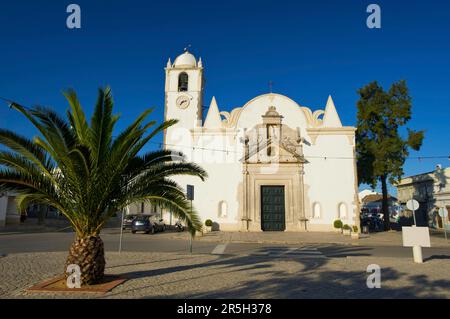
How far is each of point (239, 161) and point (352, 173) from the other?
29.0ft

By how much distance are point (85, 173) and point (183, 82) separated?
22.9 metres

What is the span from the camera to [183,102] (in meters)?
27.9

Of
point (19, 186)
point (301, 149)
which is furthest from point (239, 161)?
point (19, 186)

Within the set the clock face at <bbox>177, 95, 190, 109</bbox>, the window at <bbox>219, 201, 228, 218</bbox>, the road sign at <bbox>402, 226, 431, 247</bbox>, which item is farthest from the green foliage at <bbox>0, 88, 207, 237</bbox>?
the clock face at <bbox>177, 95, 190, 109</bbox>

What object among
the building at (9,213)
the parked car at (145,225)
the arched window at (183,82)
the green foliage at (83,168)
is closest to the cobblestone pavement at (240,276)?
the green foliage at (83,168)

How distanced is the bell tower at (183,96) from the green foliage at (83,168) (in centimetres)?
1912

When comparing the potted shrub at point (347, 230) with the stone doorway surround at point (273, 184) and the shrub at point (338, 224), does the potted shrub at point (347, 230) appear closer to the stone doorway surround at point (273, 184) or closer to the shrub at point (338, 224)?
the shrub at point (338, 224)

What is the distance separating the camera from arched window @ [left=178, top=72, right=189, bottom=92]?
28.5 meters

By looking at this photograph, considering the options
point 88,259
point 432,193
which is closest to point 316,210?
point 432,193

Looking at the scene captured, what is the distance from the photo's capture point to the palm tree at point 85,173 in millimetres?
6777

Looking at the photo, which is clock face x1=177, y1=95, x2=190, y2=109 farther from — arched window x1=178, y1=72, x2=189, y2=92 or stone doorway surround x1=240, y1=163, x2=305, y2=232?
stone doorway surround x1=240, y1=163, x2=305, y2=232

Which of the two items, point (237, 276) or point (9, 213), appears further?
point (9, 213)

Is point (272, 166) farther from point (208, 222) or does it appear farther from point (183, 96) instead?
point (183, 96)
